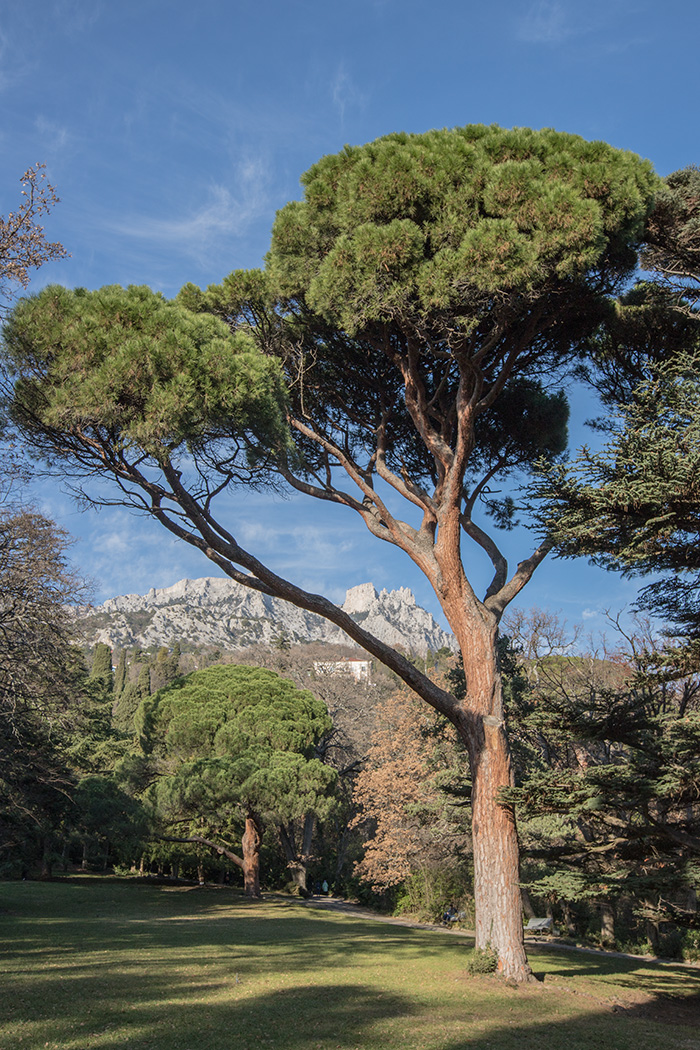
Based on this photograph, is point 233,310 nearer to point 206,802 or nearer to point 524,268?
point 524,268

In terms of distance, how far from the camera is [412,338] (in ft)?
27.7

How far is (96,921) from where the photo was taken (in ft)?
39.9

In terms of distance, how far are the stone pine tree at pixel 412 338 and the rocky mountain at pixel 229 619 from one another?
3806 inches

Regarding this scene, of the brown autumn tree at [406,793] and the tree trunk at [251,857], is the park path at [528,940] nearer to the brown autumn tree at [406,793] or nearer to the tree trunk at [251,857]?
the brown autumn tree at [406,793]

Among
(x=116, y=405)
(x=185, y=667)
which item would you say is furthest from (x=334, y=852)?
(x=185, y=667)

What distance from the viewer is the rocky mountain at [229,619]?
129 metres

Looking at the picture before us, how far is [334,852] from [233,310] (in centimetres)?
2494

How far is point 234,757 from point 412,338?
46.2 ft

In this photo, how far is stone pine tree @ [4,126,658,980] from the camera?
7.34 metres

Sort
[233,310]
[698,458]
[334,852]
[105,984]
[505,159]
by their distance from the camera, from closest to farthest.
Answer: [698,458] → [105,984] → [505,159] → [233,310] → [334,852]

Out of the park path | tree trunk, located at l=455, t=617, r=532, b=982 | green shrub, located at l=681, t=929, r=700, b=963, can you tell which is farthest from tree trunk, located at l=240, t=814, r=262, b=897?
tree trunk, located at l=455, t=617, r=532, b=982

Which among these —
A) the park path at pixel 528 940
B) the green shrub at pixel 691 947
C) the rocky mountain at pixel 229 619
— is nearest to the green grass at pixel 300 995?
the park path at pixel 528 940

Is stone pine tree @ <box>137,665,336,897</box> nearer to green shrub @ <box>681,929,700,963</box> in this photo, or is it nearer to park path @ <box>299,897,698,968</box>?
park path @ <box>299,897,698,968</box>

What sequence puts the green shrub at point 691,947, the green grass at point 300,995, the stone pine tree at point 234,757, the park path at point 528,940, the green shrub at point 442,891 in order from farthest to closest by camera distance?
the green shrub at point 442,891 → the stone pine tree at point 234,757 → the green shrub at point 691,947 → the park path at point 528,940 → the green grass at point 300,995
